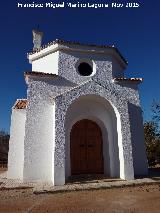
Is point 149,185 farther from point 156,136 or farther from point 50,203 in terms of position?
point 156,136

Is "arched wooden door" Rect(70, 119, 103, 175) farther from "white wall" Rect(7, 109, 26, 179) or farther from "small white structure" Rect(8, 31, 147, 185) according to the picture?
"white wall" Rect(7, 109, 26, 179)

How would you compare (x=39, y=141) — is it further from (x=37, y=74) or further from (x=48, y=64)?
(x=48, y=64)

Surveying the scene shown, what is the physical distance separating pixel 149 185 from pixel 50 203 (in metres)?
4.26

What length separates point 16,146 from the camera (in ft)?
38.3

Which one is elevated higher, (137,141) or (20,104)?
(20,104)

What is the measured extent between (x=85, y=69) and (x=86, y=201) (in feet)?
23.0

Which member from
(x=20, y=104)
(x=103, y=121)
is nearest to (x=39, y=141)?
(x=20, y=104)

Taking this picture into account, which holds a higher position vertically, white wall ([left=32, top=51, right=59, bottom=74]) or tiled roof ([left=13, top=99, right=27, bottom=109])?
white wall ([left=32, top=51, right=59, bottom=74])

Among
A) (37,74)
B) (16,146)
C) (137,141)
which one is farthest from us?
(137,141)

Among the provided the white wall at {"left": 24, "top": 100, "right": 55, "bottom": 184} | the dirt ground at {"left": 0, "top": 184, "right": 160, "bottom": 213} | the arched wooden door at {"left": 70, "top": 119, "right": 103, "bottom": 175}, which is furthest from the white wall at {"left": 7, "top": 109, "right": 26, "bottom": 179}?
the dirt ground at {"left": 0, "top": 184, "right": 160, "bottom": 213}

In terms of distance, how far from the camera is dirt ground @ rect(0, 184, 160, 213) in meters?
6.23

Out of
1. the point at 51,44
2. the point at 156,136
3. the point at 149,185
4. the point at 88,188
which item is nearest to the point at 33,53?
the point at 51,44

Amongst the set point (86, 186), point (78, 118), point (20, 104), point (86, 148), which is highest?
point (20, 104)

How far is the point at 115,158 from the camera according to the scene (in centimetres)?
1127
